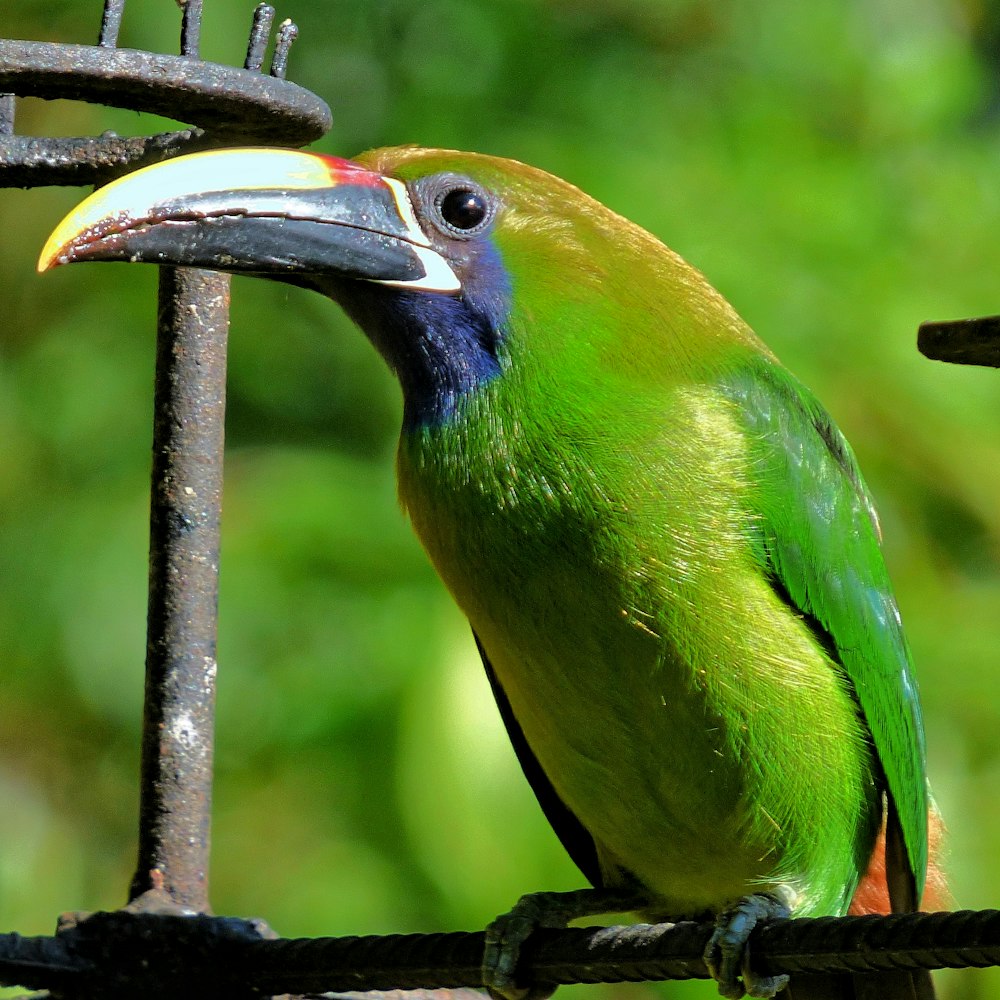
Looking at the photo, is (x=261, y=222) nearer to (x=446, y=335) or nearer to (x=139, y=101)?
(x=446, y=335)

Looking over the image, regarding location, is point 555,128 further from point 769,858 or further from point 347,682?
point 769,858

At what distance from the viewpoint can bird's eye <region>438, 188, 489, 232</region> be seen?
2.76m

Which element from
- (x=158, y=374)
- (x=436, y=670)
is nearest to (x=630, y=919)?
(x=436, y=670)

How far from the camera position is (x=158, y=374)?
2.48 meters

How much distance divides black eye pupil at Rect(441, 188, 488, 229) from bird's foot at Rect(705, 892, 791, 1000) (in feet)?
3.83

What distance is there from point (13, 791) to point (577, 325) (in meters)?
2.59

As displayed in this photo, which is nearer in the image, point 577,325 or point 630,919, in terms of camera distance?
point 577,325

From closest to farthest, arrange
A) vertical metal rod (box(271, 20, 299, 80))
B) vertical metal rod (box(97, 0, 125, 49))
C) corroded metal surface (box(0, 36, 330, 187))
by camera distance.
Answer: corroded metal surface (box(0, 36, 330, 187)) < vertical metal rod (box(97, 0, 125, 49)) < vertical metal rod (box(271, 20, 299, 80))

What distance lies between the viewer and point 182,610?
95.3 inches

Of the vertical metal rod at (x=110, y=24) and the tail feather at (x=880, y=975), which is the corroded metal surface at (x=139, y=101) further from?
the tail feather at (x=880, y=975)

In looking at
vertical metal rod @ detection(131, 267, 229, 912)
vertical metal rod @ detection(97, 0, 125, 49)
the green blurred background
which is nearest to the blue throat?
vertical metal rod @ detection(131, 267, 229, 912)

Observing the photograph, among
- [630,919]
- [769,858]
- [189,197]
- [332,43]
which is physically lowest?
[630,919]

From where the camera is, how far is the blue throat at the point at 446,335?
270 centimetres

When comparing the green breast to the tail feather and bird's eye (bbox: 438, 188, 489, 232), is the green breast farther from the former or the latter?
bird's eye (bbox: 438, 188, 489, 232)
